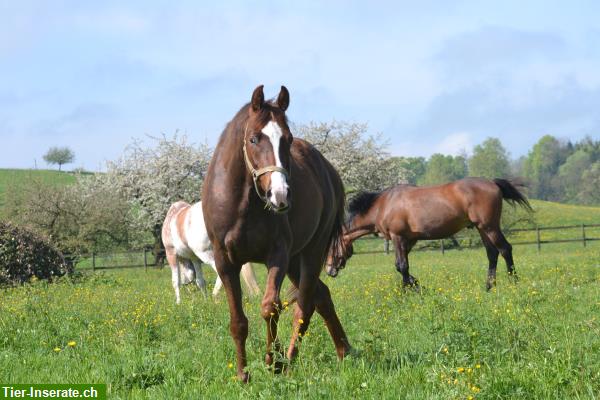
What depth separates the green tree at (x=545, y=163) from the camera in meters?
133

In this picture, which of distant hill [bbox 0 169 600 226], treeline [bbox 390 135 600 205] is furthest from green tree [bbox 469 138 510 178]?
distant hill [bbox 0 169 600 226]

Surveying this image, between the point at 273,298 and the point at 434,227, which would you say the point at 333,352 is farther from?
the point at 434,227

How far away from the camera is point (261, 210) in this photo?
533cm

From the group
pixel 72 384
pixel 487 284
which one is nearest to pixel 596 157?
pixel 487 284

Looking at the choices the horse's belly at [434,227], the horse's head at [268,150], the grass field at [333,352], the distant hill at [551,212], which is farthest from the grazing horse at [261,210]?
the distant hill at [551,212]

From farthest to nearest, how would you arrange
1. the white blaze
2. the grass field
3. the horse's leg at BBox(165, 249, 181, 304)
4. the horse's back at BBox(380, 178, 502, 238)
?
the horse's back at BBox(380, 178, 502, 238)
the horse's leg at BBox(165, 249, 181, 304)
the white blaze
the grass field

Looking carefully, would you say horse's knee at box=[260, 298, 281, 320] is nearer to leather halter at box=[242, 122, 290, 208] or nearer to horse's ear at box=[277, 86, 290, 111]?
leather halter at box=[242, 122, 290, 208]

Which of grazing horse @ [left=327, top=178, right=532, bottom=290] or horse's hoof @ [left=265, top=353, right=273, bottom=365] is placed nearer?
horse's hoof @ [left=265, top=353, right=273, bottom=365]

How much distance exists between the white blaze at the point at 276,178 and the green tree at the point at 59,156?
10618cm

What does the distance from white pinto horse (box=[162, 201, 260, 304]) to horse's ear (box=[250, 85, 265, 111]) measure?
6097mm

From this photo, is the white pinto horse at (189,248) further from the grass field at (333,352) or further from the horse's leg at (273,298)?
the horse's leg at (273,298)

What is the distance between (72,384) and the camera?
5.00 m

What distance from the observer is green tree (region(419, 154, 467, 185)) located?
351 feet

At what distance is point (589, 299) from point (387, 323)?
3.53 m
